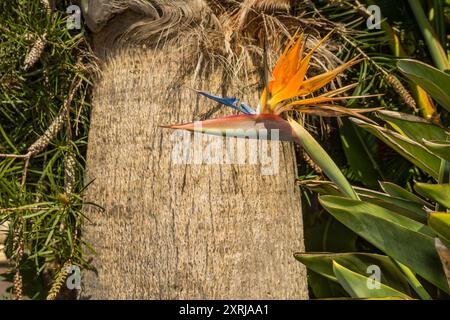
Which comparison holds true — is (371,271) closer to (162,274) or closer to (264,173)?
(264,173)

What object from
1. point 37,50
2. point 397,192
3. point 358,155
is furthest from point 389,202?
point 37,50

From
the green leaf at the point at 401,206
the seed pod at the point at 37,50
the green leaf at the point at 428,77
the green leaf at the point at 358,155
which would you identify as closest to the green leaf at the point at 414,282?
the green leaf at the point at 401,206

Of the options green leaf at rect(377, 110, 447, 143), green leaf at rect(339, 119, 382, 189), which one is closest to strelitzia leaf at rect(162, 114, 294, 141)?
green leaf at rect(377, 110, 447, 143)

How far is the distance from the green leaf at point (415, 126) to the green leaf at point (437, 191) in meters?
0.30

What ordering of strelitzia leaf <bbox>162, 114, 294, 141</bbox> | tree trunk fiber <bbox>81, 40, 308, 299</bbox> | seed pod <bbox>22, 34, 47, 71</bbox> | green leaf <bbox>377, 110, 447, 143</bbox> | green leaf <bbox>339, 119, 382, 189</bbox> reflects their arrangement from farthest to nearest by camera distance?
1. green leaf <bbox>339, 119, 382, 189</bbox>
2. seed pod <bbox>22, 34, 47, 71</bbox>
3. green leaf <bbox>377, 110, 447, 143</bbox>
4. tree trunk fiber <bbox>81, 40, 308, 299</bbox>
5. strelitzia leaf <bbox>162, 114, 294, 141</bbox>

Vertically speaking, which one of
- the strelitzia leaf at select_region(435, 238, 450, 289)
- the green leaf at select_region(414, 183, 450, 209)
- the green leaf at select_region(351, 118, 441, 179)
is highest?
the green leaf at select_region(351, 118, 441, 179)

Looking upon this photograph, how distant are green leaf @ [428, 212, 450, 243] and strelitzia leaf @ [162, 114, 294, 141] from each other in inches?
11.9

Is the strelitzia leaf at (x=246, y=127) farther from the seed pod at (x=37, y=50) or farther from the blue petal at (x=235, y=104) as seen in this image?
the seed pod at (x=37, y=50)

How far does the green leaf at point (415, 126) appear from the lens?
166 centimetres

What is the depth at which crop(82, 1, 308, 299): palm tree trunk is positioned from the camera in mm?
1521

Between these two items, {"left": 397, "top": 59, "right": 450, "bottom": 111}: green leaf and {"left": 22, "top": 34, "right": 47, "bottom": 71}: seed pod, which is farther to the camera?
{"left": 22, "top": 34, "right": 47, "bottom": 71}: seed pod

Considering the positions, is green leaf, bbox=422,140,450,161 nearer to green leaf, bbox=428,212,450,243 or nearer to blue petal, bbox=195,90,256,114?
green leaf, bbox=428,212,450,243

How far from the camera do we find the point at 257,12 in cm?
165

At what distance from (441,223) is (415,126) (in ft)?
1.29
